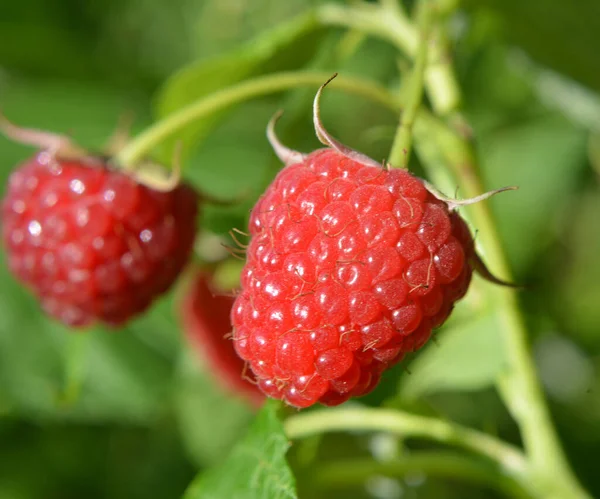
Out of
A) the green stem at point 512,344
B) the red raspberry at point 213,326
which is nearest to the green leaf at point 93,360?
the red raspberry at point 213,326

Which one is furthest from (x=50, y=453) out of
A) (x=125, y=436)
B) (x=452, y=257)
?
(x=452, y=257)

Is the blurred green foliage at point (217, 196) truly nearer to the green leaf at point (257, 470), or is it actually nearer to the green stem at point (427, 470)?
the green stem at point (427, 470)

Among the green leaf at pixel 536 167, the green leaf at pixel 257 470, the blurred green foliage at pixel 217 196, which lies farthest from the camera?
the green leaf at pixel 536 167

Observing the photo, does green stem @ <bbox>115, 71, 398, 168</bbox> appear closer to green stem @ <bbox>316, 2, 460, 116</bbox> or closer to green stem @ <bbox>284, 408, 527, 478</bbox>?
green stem @ <bbox>316, 2, 460, 116</bbox>

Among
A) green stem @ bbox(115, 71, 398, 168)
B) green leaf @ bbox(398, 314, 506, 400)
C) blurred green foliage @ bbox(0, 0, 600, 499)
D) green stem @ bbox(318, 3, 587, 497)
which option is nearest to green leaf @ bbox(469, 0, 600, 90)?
blurred green foliage @ bbox(0, 0, 600, 499)

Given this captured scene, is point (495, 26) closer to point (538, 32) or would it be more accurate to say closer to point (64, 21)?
point (538, 32)

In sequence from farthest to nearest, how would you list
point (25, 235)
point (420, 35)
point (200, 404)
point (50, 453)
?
point (50, 453) → point (200, 404) → point (25, 235) → point (420, 35)
